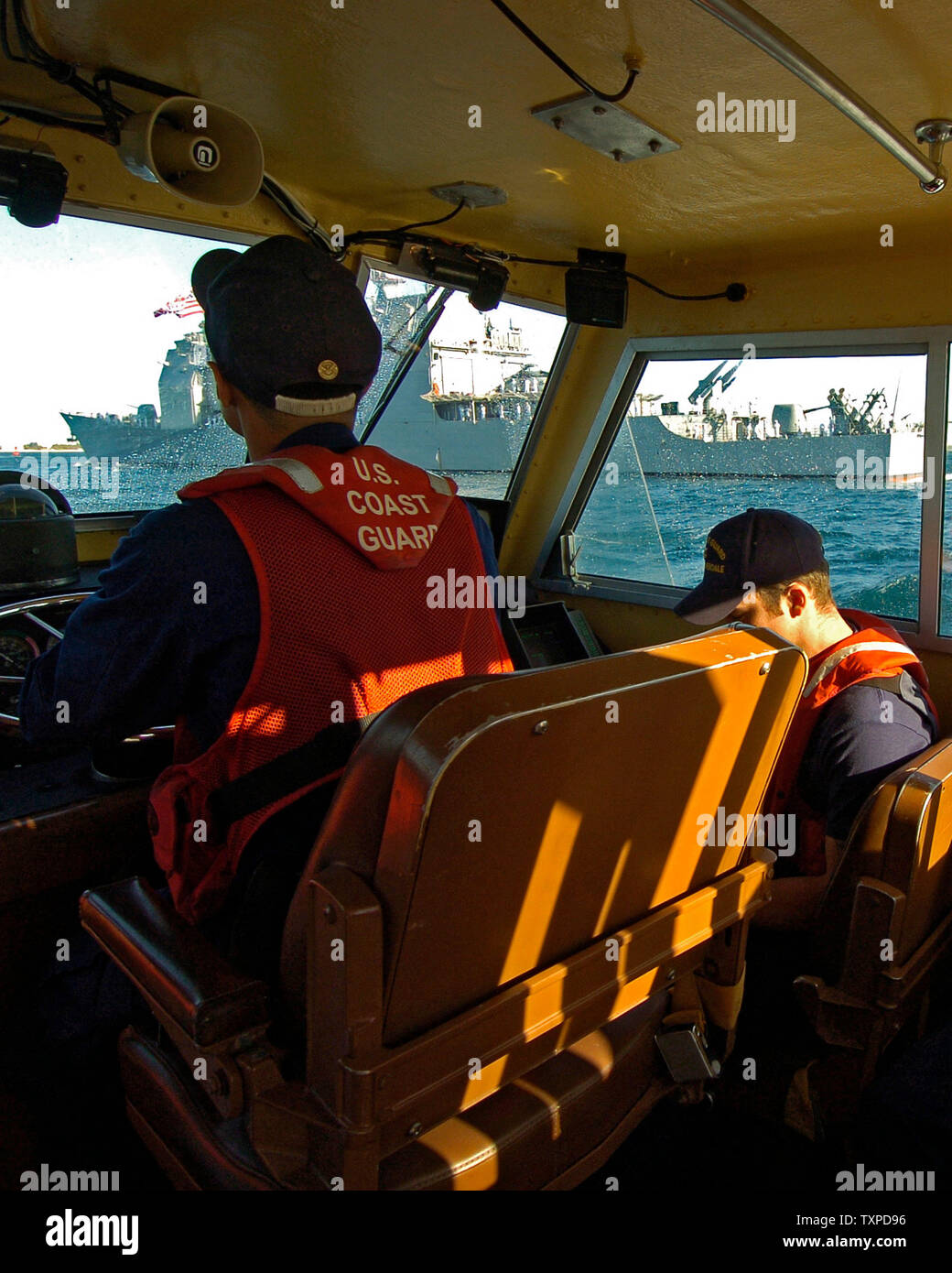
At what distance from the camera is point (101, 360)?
9.00 ft

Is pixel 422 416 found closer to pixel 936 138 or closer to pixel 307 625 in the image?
pixel 936 138

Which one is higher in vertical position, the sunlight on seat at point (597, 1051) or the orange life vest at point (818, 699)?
the orange life vest at point (818, 699)

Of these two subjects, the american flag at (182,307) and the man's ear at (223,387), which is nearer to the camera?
the man's ear at (223,387)

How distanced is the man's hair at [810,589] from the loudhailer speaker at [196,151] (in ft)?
5.31

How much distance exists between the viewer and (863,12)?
A: 1.67 m

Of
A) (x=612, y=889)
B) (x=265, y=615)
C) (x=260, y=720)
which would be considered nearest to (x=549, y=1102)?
(x=612, y=889)

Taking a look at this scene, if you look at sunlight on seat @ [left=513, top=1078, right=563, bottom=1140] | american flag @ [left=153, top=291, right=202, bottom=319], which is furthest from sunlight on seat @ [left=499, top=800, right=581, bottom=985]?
american flag @ [left=153, top=291, right=202, bottom=319]

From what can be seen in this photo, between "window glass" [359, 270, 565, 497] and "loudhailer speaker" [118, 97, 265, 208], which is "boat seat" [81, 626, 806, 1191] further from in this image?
"window glass" [359, 270, 565, 497]

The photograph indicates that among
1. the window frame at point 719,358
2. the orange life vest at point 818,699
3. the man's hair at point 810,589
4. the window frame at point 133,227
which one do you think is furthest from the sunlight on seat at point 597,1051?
the window frame at point 719,358

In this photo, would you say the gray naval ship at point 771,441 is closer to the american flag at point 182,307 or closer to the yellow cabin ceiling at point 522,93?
the yellow cabin ceiling at point 522,93

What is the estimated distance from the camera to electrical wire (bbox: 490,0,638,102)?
1705mm

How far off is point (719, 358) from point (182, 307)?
230 cm

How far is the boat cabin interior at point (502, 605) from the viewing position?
1091 mm

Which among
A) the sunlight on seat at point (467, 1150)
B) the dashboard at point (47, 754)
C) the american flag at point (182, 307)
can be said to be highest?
Answer: the american flag at point (182, 307)
